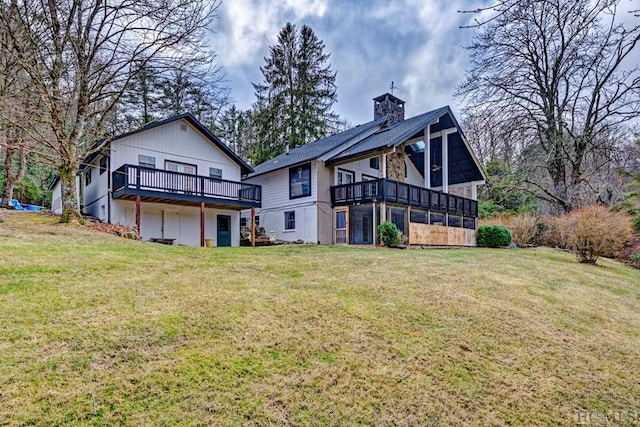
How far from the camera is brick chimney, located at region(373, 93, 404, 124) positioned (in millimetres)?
23891

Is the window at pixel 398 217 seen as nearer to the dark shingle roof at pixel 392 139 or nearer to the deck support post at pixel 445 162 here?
the dark shingle roof at pixel 392 139

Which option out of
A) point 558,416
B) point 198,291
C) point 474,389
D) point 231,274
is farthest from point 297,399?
point 231,274

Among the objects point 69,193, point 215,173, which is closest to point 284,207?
point 215,173

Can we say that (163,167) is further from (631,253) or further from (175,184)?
(631,253)

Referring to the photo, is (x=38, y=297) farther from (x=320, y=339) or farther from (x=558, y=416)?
(x=558, y=416)

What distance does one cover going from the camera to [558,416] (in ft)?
11.3

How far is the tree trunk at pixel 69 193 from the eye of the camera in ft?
42.4

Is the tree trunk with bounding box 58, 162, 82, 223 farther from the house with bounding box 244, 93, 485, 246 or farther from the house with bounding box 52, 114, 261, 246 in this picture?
the house with bounding box 244, 93, 485, 246

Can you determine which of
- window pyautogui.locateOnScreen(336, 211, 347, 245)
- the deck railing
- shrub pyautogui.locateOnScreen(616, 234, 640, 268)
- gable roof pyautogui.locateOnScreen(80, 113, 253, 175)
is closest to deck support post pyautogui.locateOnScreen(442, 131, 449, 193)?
window pyautogui.locateOnScreen(336, 211, 347, 245)

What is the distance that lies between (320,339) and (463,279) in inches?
188

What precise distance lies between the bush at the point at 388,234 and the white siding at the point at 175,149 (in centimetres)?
A: 865

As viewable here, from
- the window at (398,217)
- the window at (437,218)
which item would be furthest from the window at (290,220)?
the window at (437,218)

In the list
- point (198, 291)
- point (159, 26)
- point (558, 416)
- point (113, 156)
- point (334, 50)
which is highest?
point (334, 50)

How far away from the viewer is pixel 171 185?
15328mm
